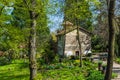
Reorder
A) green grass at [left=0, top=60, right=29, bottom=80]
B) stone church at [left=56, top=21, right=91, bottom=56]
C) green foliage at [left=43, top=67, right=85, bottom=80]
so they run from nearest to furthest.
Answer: green foliage at [left=43, top=67, right=85, bottom=80] → green grass at [left=0, top=60, right=29, bottom=80] → stone church at [left=56, top=21, right=91, bottom=56]

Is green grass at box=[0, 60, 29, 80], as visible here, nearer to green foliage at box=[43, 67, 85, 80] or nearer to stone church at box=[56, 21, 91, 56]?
green foliage at box=[43, 67, 85, 80]

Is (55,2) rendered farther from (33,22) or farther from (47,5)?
(33,22)

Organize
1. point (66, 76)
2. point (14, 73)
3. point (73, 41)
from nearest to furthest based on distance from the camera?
point (66, 76) < point (14, 73) < point (73, 41)

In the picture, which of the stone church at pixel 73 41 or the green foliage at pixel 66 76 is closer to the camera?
the green foliage at pixel 66 76

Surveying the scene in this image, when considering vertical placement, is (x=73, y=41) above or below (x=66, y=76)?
above

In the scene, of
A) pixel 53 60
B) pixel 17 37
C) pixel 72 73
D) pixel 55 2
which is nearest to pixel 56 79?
pixel 72 73

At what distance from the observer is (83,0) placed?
18.8 metres

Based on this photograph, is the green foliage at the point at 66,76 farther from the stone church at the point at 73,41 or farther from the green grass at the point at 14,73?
the stone church at the point at 73,41

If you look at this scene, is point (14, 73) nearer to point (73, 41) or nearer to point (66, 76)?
point (66, 76)

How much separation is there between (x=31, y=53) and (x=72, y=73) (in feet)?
49.0

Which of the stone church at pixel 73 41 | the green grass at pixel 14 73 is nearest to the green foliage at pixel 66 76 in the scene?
the green grass at pixel 14 73

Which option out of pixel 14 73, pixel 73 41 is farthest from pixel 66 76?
pixel 73 41

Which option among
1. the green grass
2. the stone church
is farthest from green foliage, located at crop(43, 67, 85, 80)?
the stone church

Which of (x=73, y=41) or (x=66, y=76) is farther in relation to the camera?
(x=73, y=41)
